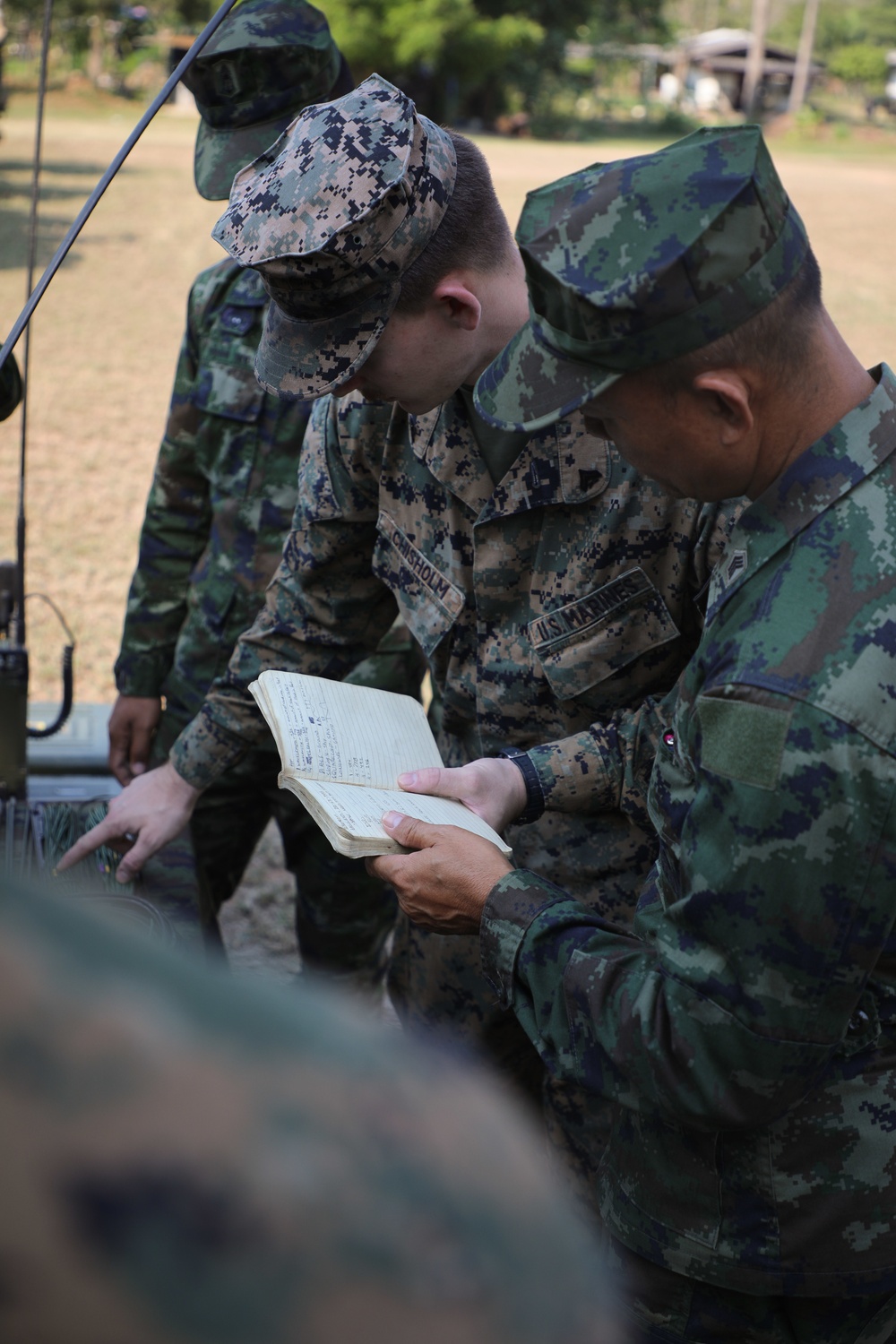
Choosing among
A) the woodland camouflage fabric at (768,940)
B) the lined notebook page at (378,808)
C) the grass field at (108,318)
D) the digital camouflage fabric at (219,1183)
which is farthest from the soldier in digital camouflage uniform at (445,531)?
the grass field at (108,318)

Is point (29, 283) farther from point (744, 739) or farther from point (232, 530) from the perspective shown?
point (744, 739)

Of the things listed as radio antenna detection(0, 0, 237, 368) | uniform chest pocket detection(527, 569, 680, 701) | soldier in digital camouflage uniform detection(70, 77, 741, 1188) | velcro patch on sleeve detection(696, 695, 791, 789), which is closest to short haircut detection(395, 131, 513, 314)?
soldier in digital camouflage uniform detection(70, 77, 741, 1188)

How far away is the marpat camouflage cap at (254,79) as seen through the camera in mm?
2518

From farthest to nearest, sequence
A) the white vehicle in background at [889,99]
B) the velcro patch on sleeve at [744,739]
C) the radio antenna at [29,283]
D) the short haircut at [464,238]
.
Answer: the white vehicle in background at [889,99], the radio antenna at [29,283], the short haircut at [464,238], the velcro patch on sleeve at [744,739]

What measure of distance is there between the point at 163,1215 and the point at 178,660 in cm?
252

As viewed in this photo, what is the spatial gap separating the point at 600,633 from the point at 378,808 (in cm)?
46

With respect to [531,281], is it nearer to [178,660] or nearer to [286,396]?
[286,396]

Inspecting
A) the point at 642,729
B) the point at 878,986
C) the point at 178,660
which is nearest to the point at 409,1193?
the point at 878,986

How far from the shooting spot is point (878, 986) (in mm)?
1270

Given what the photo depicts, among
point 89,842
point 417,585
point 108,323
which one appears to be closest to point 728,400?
point 417,585

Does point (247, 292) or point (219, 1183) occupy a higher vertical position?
point (219, 1183)

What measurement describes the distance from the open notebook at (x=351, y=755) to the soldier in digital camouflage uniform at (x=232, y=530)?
0.88 m

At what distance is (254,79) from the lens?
255 centimetres

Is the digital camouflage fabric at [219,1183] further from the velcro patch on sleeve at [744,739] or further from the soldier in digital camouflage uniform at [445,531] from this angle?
the soldier in digital camouflage uniform at [445,531]
